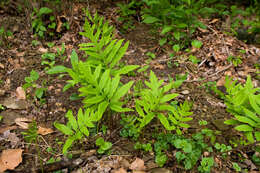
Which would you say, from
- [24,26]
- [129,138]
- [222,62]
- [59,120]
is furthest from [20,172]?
[222,62]

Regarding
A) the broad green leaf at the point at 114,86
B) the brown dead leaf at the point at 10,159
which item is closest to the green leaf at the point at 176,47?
the broad green leaf at the point at 114,86

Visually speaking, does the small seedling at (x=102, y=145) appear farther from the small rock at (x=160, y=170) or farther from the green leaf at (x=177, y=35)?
the green leaf at (x=177, y=35)

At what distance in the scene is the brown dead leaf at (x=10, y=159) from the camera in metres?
1.77

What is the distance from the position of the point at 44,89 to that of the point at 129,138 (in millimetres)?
1220

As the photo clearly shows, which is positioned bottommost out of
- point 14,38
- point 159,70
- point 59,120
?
point 59,120

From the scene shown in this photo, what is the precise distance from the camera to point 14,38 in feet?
11.4

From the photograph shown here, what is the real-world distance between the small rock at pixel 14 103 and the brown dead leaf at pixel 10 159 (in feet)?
2.11

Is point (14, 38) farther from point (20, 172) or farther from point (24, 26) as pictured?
point (20, 172)

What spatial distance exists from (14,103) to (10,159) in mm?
836

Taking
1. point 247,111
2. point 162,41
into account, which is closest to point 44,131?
point 247,111

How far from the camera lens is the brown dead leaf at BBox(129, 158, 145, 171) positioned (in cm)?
186

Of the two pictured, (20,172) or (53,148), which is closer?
(20,172)

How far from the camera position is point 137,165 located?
6.19 ft

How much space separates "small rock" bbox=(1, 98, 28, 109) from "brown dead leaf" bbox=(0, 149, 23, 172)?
2.11ft
